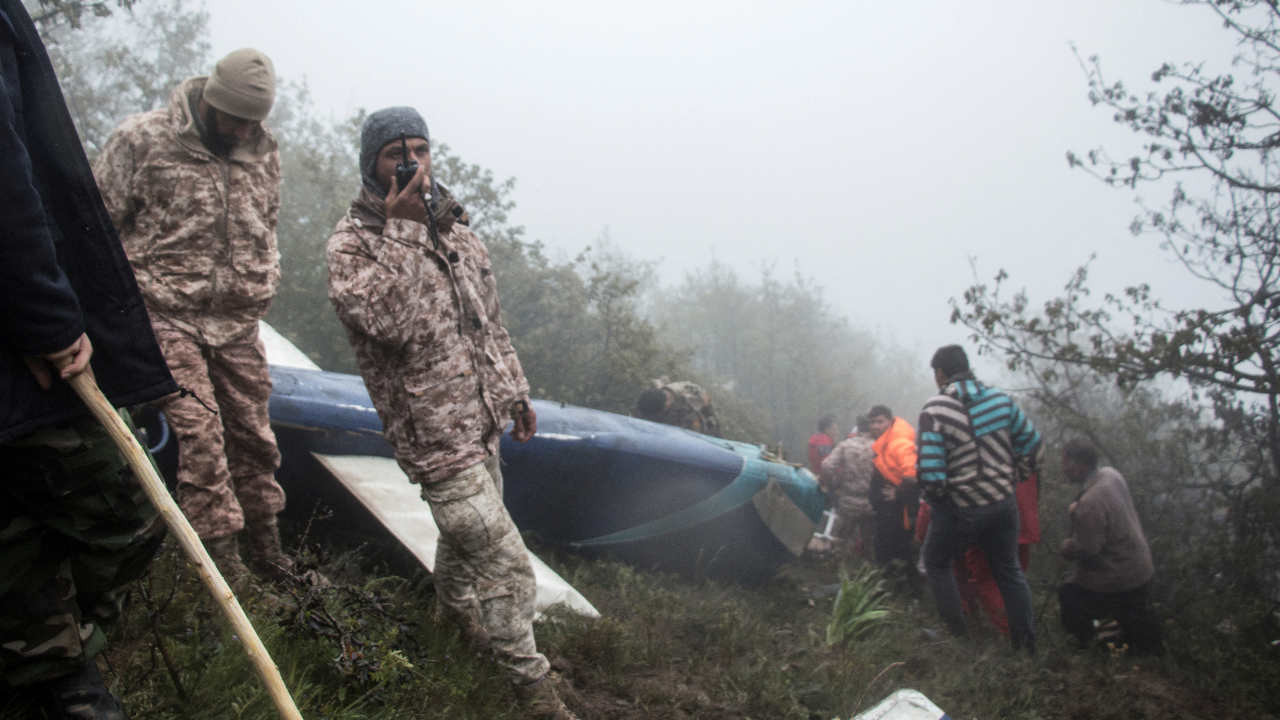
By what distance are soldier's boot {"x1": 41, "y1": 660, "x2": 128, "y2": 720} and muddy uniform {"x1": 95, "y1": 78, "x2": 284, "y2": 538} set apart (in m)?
1.23

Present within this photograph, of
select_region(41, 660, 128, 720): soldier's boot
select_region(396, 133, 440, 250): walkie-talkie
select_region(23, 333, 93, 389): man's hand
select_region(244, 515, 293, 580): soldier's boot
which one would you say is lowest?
select_region(244, 515, 293, 580): soldier's boot

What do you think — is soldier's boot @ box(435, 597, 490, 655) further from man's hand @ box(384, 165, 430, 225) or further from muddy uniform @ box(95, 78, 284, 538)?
man's hand @ box(384, 165, 430, 225)

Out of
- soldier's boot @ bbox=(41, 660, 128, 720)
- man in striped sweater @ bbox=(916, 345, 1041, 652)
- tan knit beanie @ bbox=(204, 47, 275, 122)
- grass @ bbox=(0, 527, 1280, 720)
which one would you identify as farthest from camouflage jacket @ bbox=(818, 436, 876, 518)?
soldier's boot @ bbox=(41, 660, 128, 720)

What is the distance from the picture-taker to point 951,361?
5219mm

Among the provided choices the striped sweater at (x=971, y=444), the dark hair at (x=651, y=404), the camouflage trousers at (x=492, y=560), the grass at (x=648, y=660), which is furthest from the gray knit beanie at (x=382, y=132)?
the dark hair at (x=651, y=404)

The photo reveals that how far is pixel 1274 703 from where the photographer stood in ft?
16.1

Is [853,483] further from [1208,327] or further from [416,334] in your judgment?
[416,334]

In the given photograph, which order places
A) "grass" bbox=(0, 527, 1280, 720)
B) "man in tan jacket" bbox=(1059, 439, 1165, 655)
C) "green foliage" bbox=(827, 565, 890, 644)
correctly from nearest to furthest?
"grass" bbox=(0, 527, 1280, 720)
"green foliage" bbox=(827, 565, 890, 644)
"man in tan jacket" bbox=(1059, 439, 1165, 655)

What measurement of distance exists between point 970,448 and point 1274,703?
97.3 inches

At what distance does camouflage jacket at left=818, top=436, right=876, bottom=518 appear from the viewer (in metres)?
8.17

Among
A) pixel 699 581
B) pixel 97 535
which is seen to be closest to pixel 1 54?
pixel 97 535

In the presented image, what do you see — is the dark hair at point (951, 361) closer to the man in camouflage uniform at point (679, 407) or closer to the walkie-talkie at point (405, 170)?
the man in camouflage uniform at point (679, 407)

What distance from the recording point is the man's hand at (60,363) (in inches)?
56.7

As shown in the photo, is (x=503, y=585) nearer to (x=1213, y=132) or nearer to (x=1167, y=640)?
(x=1167, y=640)
